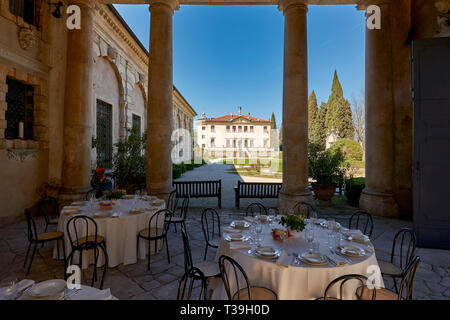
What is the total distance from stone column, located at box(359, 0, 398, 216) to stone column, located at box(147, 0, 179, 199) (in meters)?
6.22

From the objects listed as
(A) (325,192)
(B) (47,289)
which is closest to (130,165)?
(B) (47,289)

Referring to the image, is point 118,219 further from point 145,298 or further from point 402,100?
point 402,100

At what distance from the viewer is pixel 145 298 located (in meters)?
3.07

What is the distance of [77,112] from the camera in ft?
23.4

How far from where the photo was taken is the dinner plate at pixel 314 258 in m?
2.42

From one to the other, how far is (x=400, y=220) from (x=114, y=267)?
731cm

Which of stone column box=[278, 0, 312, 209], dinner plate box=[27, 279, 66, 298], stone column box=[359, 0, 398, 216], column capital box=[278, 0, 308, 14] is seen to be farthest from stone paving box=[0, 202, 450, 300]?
column capital box=[278, 0, 308, 14]

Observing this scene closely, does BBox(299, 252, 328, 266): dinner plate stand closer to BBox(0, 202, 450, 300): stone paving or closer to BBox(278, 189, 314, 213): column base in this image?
BBox(0, 202, 450, 300): stone paving

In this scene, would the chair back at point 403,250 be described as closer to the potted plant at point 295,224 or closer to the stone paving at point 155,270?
the stone paving at point 155,270

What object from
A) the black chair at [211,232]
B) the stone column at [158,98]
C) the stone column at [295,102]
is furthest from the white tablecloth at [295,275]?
the stone column at [158,98]

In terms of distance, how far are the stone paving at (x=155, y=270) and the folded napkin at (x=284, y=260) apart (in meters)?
1.59

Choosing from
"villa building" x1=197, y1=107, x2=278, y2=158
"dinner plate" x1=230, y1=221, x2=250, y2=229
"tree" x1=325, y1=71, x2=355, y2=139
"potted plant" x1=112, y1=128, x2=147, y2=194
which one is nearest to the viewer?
"dinner plate" x1=230, y1=221, x2=250, y2=229

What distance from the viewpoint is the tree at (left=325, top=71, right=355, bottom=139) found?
31.5 m
